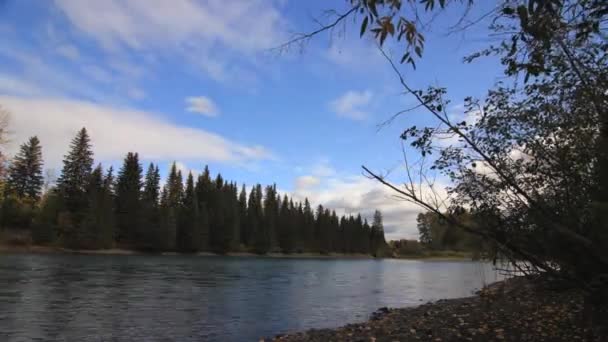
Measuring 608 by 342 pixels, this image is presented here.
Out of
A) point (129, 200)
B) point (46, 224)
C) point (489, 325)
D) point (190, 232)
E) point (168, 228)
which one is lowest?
point (489, 325)

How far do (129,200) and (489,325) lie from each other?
84630mm

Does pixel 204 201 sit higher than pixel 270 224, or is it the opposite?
pixel 204 201

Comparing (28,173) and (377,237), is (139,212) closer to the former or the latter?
(28,173)

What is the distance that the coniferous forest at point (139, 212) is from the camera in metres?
72.6

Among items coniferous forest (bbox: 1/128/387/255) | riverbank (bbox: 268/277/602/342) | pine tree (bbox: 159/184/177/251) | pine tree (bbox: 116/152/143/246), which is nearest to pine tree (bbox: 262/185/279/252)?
coniferous forest (bbox: 1/128/387/255)

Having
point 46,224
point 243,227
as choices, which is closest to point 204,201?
point 243,227

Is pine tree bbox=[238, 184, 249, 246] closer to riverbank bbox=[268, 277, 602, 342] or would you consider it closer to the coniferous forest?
the coniferous forest

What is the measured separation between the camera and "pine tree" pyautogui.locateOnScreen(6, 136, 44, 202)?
280 feet

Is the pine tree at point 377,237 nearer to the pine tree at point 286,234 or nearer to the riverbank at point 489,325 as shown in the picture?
the pine tree at point 286,234

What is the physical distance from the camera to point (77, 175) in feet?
268

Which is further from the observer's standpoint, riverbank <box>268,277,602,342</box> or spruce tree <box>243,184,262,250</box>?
spruce tree <box>243,184,262,250</box>

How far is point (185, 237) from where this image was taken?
92500 mm

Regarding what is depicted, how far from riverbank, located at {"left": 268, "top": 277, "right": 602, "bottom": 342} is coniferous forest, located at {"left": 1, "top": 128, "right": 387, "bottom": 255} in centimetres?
5322

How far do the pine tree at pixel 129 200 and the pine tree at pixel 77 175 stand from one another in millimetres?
7897
